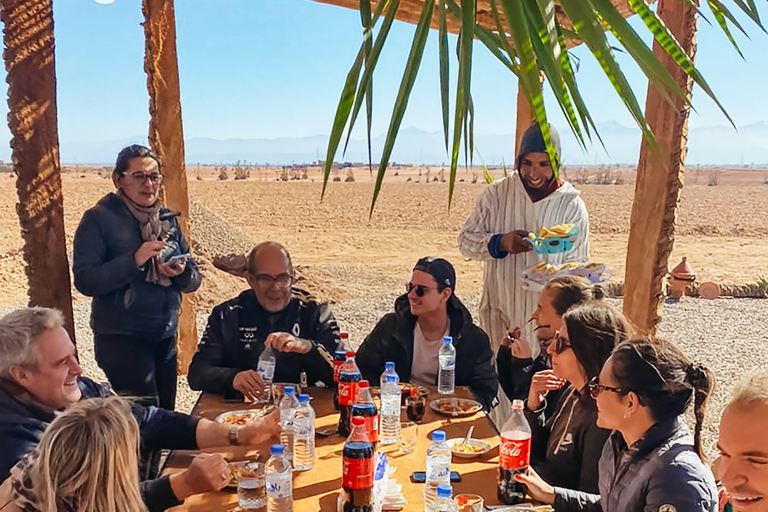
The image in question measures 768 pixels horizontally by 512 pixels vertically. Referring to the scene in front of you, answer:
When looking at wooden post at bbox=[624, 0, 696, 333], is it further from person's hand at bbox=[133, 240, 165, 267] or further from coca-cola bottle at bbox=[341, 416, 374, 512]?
person's hand at bbox=[133, 240, 165, 267]

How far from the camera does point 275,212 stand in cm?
2355

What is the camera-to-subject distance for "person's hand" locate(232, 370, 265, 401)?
280cm

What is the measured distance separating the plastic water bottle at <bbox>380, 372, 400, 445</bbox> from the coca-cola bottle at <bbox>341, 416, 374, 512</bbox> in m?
0.62

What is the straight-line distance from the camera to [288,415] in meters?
2.36

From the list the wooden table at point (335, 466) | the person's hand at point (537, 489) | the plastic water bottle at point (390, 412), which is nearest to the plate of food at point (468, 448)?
the wooden table at point (335, 466)

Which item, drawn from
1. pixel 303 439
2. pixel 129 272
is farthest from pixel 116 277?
pixel 303 439

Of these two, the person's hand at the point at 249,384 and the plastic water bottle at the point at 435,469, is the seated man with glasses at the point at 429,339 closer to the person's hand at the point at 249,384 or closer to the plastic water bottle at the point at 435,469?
the person's hand at the point at 249,384

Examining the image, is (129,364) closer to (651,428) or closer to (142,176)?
(142,176)

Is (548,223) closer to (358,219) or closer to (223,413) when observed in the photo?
(223,413)

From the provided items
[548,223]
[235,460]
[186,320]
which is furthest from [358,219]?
[235,460]

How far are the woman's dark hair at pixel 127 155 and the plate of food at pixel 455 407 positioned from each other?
6.25 ft

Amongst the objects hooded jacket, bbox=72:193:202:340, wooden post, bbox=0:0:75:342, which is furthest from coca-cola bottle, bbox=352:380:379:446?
wooden post, bbox=0:0:75:342

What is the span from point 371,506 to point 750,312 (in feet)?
28.7

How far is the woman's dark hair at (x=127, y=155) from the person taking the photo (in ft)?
10.5
